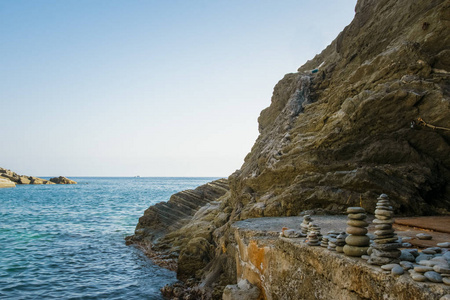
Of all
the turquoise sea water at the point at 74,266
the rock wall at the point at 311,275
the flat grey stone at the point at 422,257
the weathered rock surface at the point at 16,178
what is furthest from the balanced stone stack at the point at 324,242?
the weathered rock surface at the point at 16,178

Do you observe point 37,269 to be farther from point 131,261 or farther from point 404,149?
point 404,149

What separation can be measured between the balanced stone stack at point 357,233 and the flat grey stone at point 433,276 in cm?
94

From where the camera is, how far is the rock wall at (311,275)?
3.23m

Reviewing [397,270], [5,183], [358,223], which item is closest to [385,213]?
[358,223]

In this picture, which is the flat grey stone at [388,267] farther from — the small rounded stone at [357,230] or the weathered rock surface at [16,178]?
the weathered rock surface at [16,178]

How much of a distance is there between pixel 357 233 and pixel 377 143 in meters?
6.45

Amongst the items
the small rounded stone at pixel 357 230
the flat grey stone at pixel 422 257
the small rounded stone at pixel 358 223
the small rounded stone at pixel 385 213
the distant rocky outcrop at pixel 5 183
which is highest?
the small rounded stone at pixel 385 213

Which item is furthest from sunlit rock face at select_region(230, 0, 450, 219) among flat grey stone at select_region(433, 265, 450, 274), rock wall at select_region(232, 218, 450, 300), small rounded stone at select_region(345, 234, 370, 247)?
flat grey stone at select_region(433, 265, 450, 274)

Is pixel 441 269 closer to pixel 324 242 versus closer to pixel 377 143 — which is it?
pixel 324 242

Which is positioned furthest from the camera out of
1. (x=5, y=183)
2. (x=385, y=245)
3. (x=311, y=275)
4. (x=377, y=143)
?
(x=5, y=183)

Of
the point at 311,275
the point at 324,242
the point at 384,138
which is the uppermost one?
the point at 384,138

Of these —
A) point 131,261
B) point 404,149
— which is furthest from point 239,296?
point 131,261

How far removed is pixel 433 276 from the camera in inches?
120

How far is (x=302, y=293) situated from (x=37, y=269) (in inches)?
506
